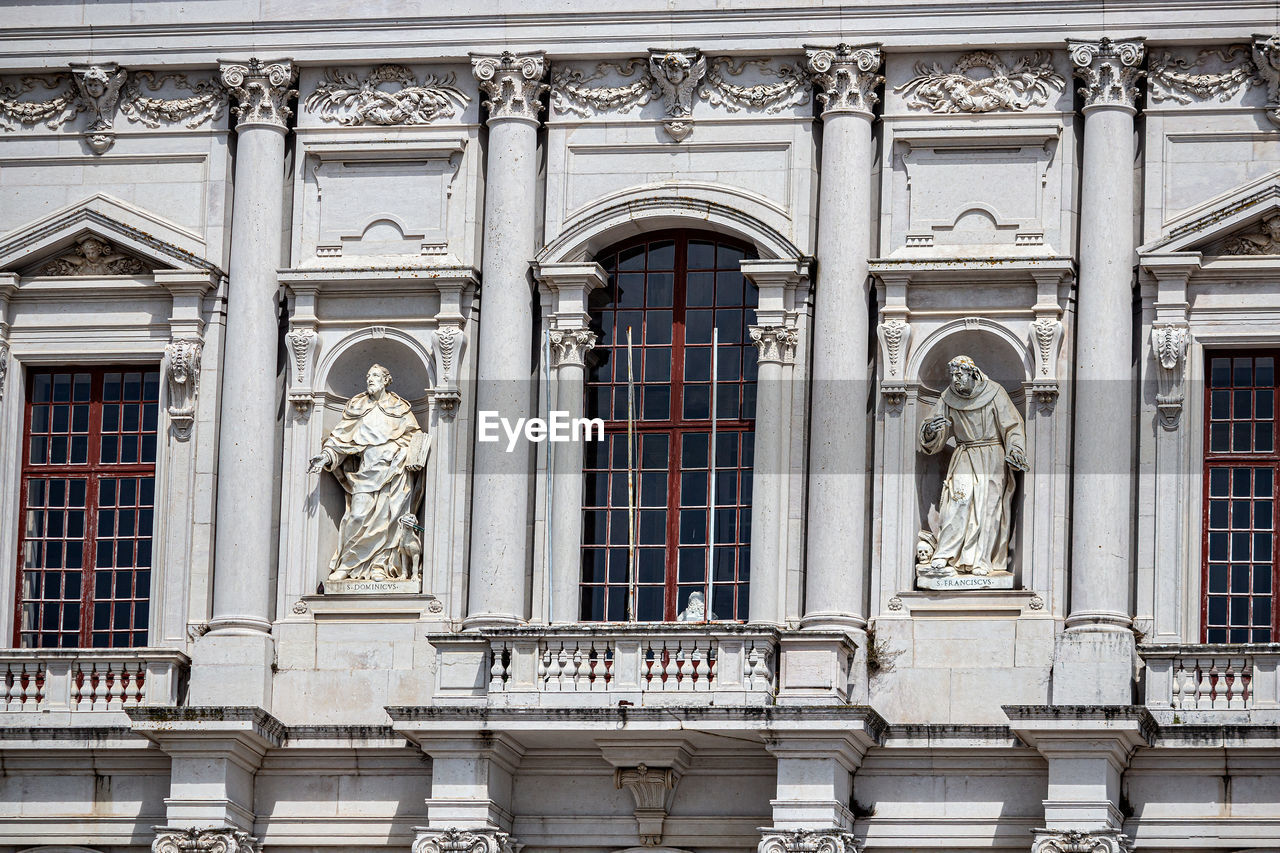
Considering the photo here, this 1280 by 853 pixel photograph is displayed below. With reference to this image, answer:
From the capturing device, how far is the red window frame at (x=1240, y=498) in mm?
30188

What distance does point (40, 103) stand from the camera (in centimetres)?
3275

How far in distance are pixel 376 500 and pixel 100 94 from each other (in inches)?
196

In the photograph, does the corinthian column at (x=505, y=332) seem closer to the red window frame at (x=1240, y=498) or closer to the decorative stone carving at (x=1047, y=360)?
the decorative stone carving at (x=1047, y=360)

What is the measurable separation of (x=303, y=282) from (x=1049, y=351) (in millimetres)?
7157

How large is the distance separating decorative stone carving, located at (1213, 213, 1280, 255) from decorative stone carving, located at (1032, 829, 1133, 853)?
222 inches

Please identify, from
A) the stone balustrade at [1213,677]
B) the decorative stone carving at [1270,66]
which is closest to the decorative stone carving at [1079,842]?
the stone balustrade at [1213,677]

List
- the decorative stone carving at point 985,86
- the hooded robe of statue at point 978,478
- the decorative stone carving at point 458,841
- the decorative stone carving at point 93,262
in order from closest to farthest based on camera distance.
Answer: the decorative stone carving at point 458,841, the hooded robe of statue at point 978,478, the decorative stone carving at point 985,86, the decorative stone carving at point 93,262

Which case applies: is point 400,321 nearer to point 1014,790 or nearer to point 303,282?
point 303,282

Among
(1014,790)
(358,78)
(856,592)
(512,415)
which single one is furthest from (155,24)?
(1014,790)

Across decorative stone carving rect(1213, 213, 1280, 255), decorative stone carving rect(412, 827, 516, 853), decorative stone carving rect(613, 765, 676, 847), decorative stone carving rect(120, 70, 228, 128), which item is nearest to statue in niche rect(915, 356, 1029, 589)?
decorative stone carving rect(1213, 213, 1280, 255)

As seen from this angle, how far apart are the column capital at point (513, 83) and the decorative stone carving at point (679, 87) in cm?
23

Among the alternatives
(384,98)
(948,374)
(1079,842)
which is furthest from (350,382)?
(1079,842)

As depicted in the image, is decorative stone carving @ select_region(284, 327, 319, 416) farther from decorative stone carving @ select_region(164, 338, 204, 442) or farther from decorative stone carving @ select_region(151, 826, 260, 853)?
decorative stone carving @ select_region(151, 826, 260, 853)

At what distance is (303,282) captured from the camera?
31.6 meters
